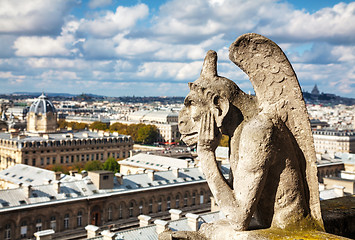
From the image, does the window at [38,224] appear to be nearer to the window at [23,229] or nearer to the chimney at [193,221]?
the window at [23,229]

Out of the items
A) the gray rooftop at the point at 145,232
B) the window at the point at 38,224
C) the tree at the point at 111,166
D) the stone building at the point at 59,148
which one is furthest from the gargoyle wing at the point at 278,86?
the stone building at the point at 59,148

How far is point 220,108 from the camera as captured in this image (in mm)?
6309

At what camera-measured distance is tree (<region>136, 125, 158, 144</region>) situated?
152250 mm

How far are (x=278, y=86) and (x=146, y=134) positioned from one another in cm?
14665

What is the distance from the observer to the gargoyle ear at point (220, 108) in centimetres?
625

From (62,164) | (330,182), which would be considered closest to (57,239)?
(330,182)

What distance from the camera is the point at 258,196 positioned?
19.5 feet

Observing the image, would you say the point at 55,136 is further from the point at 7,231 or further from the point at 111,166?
the point at 7,231

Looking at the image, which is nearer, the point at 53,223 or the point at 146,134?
the point at 53,223

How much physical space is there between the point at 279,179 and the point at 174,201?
148ft

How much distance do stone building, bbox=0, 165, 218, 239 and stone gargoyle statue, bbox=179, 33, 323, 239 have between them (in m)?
35.3

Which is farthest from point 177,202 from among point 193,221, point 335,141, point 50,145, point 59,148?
point 335,141

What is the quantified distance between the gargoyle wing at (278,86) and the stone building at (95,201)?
117 ft

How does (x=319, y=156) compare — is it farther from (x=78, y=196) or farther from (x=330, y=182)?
(x=78, y=196)
